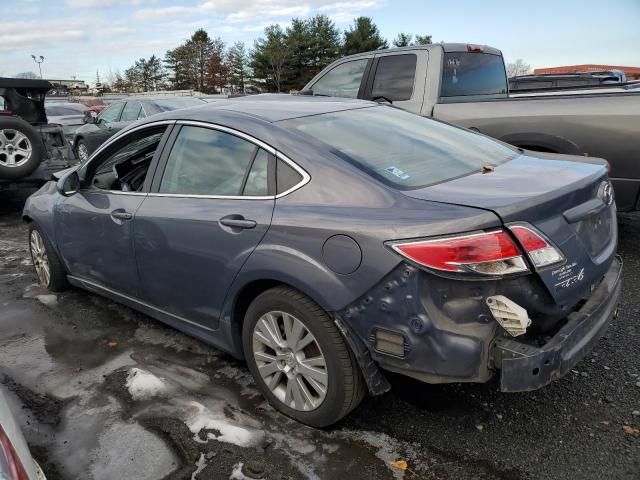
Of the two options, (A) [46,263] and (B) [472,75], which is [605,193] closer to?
(B) [472,75]

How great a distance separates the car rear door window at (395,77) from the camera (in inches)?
235

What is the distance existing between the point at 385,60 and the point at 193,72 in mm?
66288

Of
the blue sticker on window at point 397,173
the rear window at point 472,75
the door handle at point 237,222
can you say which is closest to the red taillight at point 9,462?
the door handle at point 237,222

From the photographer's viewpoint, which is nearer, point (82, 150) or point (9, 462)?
point (9, 462)

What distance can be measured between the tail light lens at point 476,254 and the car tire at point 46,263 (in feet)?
11.4

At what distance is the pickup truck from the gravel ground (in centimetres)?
141

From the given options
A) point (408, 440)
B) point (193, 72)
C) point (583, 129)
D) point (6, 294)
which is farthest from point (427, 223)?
point (193, 72)

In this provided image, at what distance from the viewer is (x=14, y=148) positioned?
741 cm

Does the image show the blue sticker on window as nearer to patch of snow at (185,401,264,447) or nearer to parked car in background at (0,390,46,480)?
patch of snow at (185,401,264,447)

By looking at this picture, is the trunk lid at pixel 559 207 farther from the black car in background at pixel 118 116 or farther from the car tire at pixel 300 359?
the black car in background at pixel 118 116

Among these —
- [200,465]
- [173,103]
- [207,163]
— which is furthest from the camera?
[173,103]

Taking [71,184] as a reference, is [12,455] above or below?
below

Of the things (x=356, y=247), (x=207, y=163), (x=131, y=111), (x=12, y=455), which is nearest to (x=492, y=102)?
(x=207, y=163)

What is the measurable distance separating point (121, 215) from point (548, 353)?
262 cm
